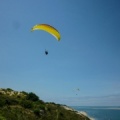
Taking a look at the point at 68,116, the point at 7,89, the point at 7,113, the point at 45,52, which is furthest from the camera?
the point at 7,89

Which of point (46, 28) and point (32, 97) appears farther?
point (32, 97)

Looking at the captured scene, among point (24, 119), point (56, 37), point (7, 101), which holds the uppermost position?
point (56, 37)

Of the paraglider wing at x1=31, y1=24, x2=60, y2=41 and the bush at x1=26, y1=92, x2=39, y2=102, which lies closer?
the paraglider wing at x1=31, y1=24, x2=60, y2=41

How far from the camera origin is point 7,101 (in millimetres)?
41812

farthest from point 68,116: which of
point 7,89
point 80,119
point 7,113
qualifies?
point 7,89

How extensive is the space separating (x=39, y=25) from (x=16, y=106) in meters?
18.9

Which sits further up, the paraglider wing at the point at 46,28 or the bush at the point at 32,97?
the paraglider wing at the point at 46,28

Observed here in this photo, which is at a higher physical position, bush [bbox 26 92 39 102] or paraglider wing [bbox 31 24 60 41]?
paraglider wing [bbox 31 24 60 41]

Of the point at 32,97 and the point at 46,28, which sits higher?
the point at 46,28

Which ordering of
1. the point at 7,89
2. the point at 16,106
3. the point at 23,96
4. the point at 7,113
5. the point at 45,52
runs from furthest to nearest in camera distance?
the point at 7,89, the point at 23,96, the point at 16,106, the point at 7,113, the point at 45,52

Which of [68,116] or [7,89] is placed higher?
[7,89]

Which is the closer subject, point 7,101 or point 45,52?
point 45,52

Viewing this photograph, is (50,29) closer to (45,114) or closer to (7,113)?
(7,113)

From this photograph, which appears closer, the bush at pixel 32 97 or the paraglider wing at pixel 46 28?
the paraglider wing at pixel 46 28
